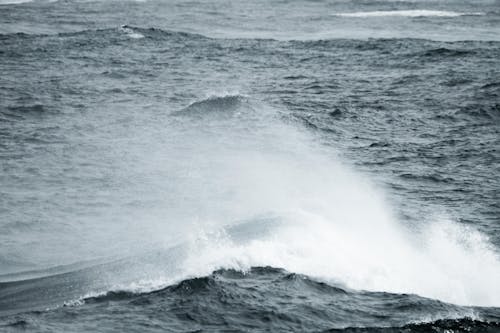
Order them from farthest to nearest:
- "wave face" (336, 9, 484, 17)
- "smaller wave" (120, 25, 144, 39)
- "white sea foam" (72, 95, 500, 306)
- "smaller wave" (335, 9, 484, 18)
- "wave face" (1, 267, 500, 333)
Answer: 1. "wave face" (336, 9, 484, 17)
2. "smaller wave" (335, 9, 484, 18)
3. "smaller wave" (120, 25, 144, 39)
4. "white sea foam" (72, 95, 500, 306)
5. "wave face" (1, 267, 500, 333)

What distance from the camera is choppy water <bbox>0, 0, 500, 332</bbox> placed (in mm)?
17453

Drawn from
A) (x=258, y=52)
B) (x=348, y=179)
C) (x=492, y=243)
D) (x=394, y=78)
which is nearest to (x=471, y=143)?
(x=348, y=179)

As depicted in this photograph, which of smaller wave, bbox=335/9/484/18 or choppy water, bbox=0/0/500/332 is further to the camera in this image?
smaller wave, bbox=335/9/484/18

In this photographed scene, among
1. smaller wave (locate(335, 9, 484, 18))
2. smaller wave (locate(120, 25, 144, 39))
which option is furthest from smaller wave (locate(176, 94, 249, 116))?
smaller wave (locate(335, 9, 484, 18))

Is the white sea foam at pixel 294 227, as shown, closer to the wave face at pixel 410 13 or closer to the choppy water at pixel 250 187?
the choppy water at pixel 250 187

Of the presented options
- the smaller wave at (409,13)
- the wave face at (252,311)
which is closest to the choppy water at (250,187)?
the wave face at (252,311)

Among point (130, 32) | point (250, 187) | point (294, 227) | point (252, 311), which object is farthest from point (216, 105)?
point (130, 32)

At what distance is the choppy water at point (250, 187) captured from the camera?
1745 cm

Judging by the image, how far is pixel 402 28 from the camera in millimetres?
77000

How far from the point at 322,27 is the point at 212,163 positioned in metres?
50.5

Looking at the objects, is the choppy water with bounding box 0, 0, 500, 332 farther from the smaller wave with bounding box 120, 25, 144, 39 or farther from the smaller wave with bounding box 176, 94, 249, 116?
the smaller wave with bounding box 120, 25, 144, 39

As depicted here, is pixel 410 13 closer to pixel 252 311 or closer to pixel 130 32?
pixel 130 32

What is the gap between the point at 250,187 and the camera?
28719 millimetres

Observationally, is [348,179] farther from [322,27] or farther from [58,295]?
[322,27]
